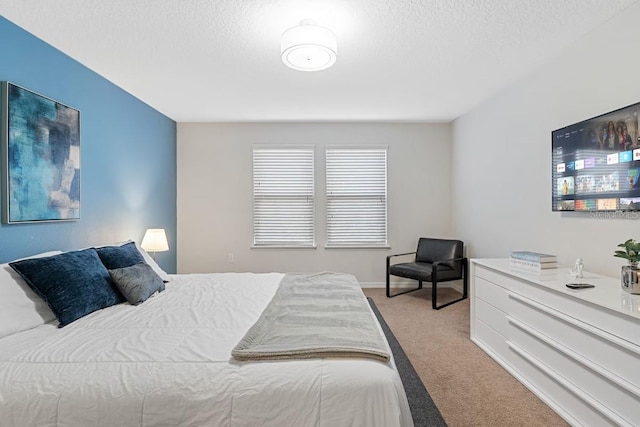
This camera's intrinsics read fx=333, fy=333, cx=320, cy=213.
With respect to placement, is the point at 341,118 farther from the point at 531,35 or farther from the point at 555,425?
the point at 555,425

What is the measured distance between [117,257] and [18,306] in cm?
77

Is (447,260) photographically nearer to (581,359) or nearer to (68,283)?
(581,359)

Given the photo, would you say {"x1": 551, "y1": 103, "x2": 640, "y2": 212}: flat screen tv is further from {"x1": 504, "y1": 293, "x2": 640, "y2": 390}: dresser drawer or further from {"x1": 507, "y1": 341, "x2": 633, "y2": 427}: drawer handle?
{"x1": 507, "y1": 341, "x2": 633, "y2": 427}: drawer handle

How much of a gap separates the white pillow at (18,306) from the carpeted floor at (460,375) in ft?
7.97

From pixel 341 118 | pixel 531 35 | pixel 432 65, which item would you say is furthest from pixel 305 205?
pixel 531 35

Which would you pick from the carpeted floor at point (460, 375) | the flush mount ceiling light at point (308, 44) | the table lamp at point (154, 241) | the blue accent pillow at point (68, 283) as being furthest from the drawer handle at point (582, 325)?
the table lamp at point (154, 241)

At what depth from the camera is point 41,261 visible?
2012mm

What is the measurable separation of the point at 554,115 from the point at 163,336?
11.1ft

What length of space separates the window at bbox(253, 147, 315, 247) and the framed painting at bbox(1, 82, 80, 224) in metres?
2.51

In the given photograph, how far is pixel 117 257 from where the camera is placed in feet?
8.50

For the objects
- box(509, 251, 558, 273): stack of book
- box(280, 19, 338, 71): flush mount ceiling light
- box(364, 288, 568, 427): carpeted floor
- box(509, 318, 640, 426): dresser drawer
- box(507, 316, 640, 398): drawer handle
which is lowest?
box(364, 288, 568, 427): carpeted floor

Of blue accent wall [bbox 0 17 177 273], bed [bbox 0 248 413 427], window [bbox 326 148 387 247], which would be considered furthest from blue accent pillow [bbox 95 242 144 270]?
window [bbox 326 148 387 247]

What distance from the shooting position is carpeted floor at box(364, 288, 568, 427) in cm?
199

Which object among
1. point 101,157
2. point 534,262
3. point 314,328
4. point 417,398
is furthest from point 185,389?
point 101,157
